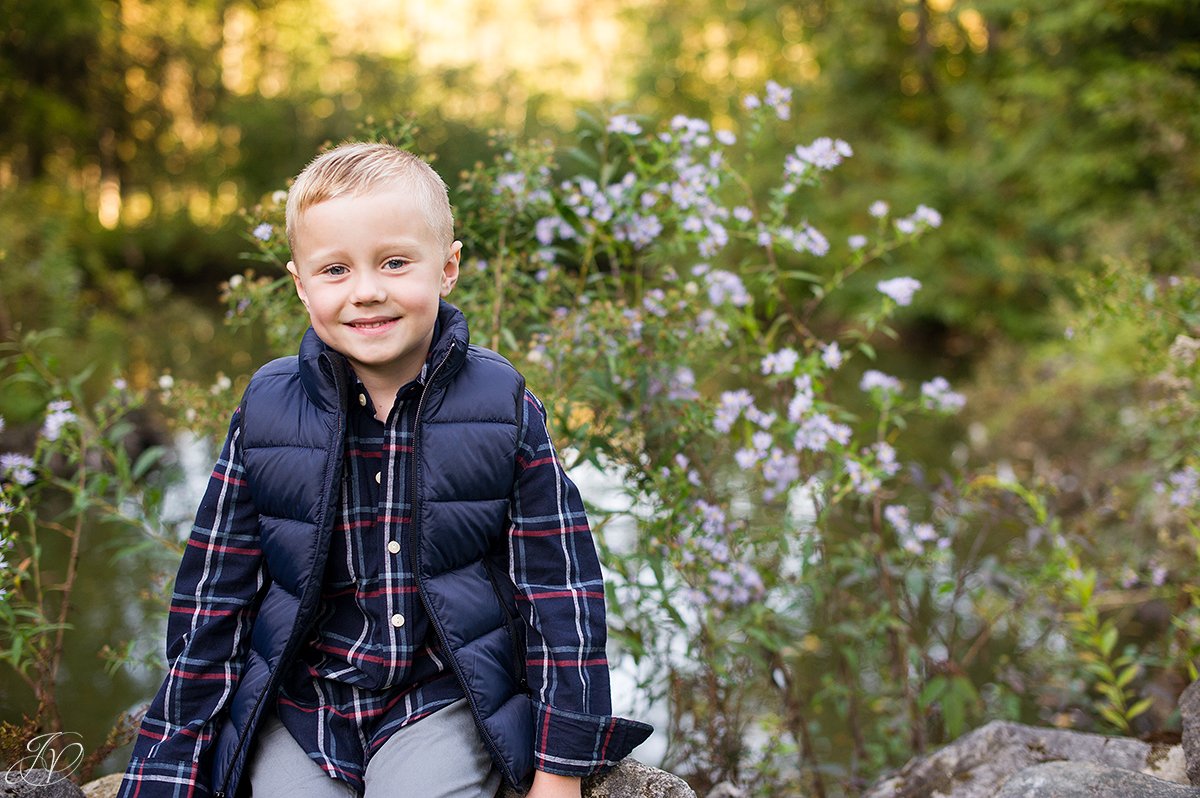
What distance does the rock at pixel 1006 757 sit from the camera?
2.23m

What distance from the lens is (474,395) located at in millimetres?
1721

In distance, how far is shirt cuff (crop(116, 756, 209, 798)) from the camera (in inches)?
63.4

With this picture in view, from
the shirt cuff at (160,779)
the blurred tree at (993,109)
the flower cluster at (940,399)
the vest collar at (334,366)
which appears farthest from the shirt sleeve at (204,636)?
the blurred tree at (993,109)

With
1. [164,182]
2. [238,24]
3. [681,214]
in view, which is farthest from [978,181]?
[238,24]

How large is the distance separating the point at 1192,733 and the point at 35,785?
2.13m

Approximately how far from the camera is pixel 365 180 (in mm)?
1619

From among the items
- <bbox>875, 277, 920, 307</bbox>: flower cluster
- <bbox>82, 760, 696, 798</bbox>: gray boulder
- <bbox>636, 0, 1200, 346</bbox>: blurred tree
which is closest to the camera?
<bbox>82, 760, 696, 798</bbox>: gray boulder

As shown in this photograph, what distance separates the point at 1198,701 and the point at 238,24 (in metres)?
26.7

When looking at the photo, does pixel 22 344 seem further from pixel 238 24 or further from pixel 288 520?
pixel 238 24

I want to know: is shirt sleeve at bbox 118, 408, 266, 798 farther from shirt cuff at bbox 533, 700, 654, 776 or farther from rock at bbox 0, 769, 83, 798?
shirt cuff at bbox 533, 700, 654, 776

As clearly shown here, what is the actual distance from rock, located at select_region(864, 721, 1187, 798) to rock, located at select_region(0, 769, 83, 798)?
180cm

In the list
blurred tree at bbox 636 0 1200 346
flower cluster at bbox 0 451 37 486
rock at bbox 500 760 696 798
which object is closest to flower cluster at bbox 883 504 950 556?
rock at bbox 500 760 696 798

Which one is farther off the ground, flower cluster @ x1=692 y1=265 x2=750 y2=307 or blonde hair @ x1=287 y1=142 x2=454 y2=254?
flower cluster @ x1=692 y1=265 x2=750 y2=307

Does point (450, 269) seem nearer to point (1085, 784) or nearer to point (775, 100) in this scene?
point (775, 100)
